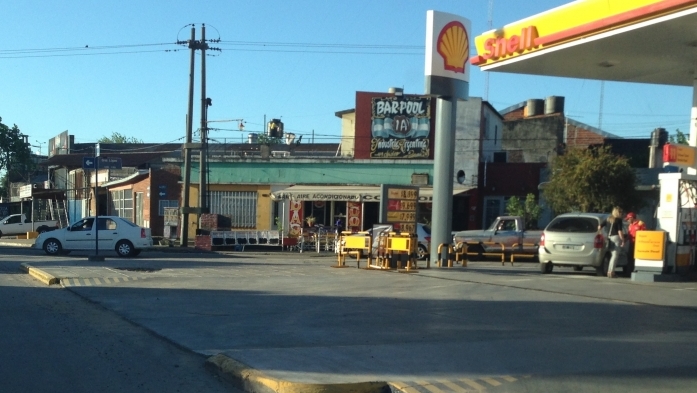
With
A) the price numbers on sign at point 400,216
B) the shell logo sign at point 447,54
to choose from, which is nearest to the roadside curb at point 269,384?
the price numbers on sign at point 400,216

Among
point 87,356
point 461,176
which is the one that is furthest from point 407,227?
point 461,176

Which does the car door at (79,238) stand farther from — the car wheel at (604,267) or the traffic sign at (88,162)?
the car wheel at (604,267)

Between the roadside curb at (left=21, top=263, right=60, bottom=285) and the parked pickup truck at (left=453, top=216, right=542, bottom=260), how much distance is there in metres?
13.9

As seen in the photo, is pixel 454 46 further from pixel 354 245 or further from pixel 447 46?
pixel 354 245

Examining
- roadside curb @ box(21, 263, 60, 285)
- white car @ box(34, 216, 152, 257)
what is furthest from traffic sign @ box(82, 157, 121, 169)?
roadside curb @ box(21, 263, 60, 285)

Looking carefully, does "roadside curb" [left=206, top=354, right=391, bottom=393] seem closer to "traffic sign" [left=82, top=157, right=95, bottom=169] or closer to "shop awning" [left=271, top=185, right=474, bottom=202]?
"traffic sign" [left=82, top=157, right=95, bottom=169]

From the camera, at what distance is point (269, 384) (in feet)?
24.0

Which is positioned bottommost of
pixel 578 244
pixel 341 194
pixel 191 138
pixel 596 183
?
pixel 578 244

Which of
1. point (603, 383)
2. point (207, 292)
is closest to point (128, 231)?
point (207, 292)

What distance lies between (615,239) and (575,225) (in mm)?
1265

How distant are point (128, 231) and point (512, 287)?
16771 millimetres

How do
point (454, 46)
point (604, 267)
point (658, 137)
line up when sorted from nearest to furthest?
point (604, 267)
point (454, 46)
point (658, 137)

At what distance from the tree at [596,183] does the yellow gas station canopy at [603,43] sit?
937 cm

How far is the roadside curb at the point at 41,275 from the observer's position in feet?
56.7
